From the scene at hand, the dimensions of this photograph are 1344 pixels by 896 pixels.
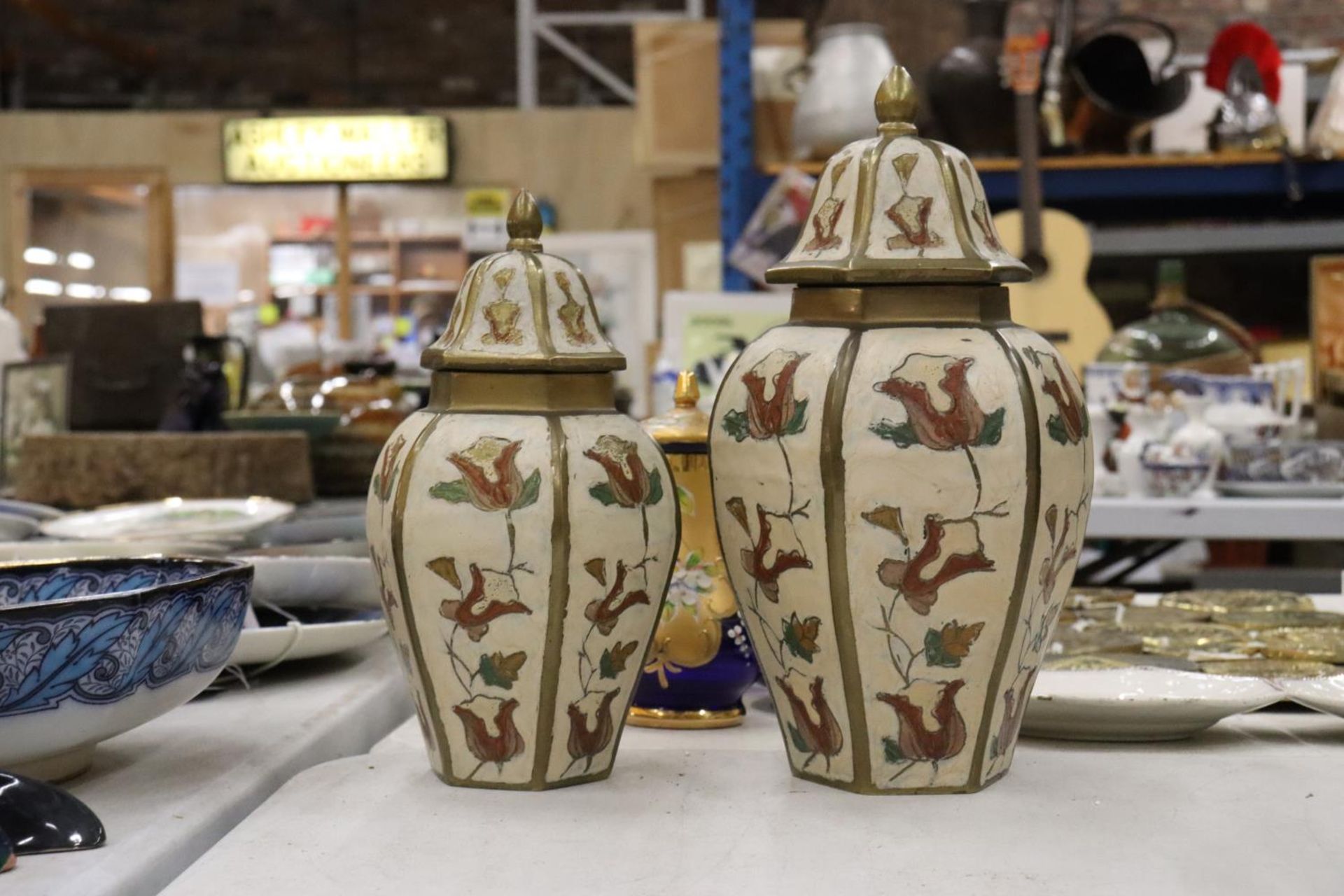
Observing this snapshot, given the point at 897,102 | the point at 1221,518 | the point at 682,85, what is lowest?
the point at 1221,518

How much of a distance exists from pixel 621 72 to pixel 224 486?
5507mm

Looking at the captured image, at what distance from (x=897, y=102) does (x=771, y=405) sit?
16 cm

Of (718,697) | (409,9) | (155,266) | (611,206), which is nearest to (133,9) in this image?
(409,9)

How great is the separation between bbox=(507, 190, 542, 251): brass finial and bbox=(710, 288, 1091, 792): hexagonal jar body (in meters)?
0.12

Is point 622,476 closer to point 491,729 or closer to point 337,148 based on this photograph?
point 491,729

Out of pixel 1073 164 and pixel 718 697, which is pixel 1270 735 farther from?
pixel 1073 164

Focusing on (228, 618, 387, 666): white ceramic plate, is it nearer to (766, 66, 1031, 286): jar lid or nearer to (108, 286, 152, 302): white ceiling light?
(766, 66, 1031, 286): jar lid

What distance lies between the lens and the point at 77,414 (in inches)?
92.4

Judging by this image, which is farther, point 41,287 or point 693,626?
point 41,287

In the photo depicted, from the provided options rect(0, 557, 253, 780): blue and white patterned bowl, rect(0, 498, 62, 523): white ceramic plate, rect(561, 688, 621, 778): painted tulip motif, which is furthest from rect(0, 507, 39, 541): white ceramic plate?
rect(561, 688, 621, 778): painted tulip motif

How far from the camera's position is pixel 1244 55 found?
279cm

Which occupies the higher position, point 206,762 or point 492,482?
point 492,482

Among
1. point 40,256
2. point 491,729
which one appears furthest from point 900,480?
point 40,256

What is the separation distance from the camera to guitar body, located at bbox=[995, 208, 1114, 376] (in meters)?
2.77
